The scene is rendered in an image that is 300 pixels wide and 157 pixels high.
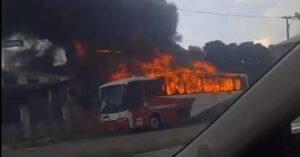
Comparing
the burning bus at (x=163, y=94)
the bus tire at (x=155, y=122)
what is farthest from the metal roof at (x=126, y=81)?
the bus tire at (x=155, y=122)

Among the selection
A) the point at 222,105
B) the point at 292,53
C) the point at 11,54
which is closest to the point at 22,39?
the point at 11,54

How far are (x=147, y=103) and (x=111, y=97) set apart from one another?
0.75 ft

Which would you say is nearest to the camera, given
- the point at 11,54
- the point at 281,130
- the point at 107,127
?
the point at 11,54

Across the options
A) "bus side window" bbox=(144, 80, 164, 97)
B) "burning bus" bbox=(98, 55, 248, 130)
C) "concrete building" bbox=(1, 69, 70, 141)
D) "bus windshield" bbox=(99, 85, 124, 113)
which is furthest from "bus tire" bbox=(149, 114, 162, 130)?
"concrete building" bbox=(1, 69, 70, 141)

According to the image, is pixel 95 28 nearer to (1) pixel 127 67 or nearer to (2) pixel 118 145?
(1) pixel 127 67

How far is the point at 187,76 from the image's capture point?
284 centimetres

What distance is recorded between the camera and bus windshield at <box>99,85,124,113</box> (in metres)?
2.60

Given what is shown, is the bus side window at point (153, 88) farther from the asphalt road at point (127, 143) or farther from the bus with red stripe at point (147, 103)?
the asphalt road at point (127, 143)

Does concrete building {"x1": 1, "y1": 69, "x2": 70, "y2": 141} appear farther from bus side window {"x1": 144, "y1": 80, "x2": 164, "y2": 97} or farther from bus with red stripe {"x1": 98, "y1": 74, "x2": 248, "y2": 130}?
bus side window {"x1": 144, "y1": 80, "x2": 164, "y2": 97}

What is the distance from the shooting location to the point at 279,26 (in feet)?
9.86

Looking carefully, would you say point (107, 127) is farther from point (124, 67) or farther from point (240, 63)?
point (240, 63)

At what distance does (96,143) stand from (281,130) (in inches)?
33.5

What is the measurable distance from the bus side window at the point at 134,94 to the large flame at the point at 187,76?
2.4 inches

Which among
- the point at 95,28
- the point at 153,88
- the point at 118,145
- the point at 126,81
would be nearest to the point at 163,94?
the point at 153,88
